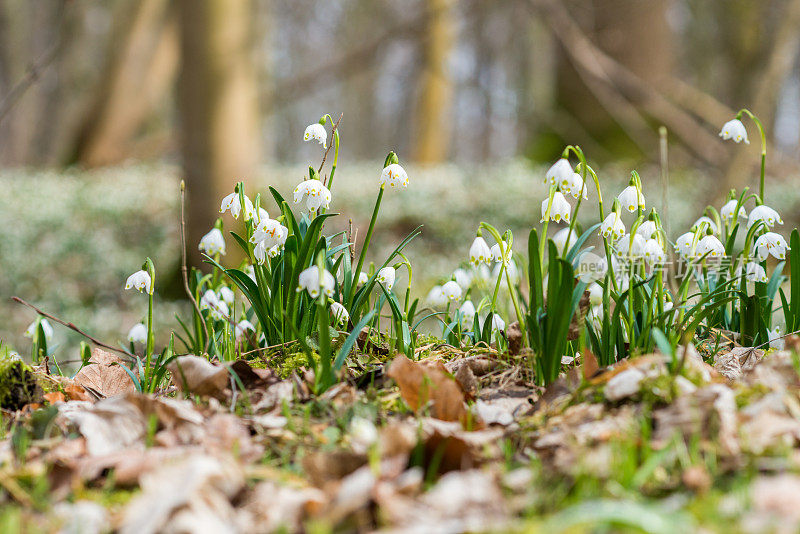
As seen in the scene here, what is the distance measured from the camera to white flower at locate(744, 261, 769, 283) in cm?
191

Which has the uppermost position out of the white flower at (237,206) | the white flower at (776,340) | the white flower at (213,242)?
the white flower at (237,206)

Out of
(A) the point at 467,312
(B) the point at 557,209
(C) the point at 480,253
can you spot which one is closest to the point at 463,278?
(A) the point at 467,312

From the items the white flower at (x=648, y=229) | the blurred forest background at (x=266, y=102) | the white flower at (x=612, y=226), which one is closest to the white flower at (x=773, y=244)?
the white flower at (x=648, y=229)

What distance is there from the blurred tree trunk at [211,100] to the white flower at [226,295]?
296 centimetres

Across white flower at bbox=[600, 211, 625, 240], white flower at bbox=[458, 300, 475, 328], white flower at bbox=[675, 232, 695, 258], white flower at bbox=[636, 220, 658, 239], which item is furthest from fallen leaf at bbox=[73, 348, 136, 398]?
white flower at bbox=[675, 232, 695, 258]

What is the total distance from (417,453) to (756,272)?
52.1 inches

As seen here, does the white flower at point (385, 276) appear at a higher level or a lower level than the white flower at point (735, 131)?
lower

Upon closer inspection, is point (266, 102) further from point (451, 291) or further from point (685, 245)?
point (685, 245)

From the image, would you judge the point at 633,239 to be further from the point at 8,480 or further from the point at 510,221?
the point at 510,221

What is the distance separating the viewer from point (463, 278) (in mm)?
2459

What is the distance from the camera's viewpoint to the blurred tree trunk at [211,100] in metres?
5.00

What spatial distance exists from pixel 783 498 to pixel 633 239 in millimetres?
935

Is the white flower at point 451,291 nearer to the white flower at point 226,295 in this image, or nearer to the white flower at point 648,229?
the white flower at point 648,229

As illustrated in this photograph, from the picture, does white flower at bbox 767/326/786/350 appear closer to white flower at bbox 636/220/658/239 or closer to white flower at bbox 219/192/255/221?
white flower at bbox 636/220/658/239
